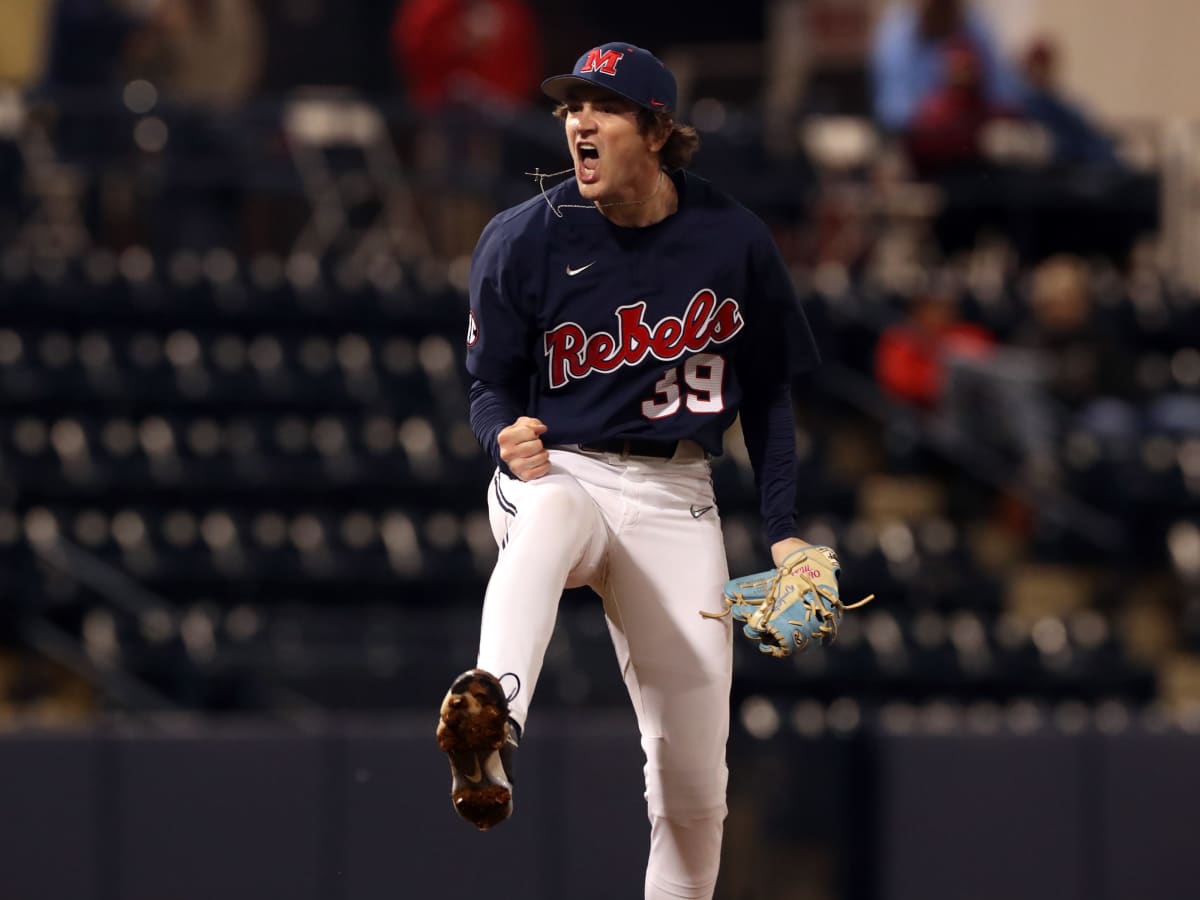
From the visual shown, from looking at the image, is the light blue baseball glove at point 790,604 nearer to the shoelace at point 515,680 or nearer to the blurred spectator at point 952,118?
the shoelace at point 515,680

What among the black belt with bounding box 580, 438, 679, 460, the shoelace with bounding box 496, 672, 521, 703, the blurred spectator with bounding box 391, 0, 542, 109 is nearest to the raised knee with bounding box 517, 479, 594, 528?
the black belt with bounding box 580, 438, 679, 460

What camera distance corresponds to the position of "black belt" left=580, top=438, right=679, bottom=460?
3738 millimetres

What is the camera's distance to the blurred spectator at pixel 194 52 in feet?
29.7

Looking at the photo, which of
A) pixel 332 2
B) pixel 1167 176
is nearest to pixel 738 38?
pixel 332 2

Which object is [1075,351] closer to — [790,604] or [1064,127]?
[1064,127]

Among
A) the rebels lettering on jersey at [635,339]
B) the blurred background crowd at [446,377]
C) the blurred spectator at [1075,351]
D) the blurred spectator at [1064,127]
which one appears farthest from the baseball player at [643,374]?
the blurred spectator at [1064,127]

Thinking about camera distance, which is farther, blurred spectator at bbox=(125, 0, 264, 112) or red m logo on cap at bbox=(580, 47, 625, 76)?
blurred spectator at bbox=(125, 0, 264, 112)

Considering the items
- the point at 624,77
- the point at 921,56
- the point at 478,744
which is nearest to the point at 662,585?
the point at 478,744

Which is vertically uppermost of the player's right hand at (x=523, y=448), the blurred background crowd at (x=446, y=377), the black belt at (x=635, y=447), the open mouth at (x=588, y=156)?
the open mouth at (x=588, y=156)

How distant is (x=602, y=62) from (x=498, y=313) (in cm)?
48

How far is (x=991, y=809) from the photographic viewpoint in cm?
648

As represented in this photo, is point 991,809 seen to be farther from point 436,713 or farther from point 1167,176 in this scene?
point 1167,176

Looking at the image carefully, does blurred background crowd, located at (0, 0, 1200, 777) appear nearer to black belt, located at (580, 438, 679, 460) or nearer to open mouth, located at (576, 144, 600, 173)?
black belt, located at (580, 438, 679, 460)

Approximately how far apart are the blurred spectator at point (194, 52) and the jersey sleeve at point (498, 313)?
5.57 m
